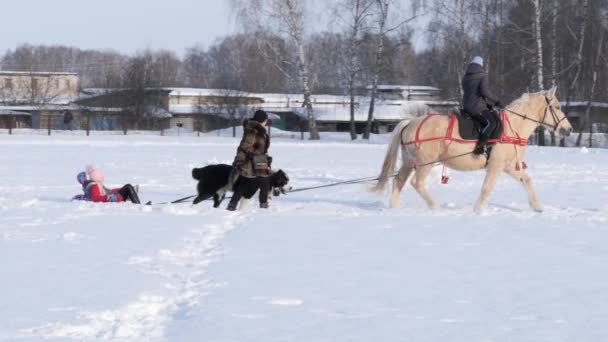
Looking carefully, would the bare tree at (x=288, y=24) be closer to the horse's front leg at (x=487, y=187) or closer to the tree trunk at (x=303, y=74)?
the tree trunk at (x=303, y=74)

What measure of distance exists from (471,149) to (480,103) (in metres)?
0.60

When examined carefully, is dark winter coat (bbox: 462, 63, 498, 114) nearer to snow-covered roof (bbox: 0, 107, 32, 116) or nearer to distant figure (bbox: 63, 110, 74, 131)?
distant figure (bbox: 63, 110, 74, 131)

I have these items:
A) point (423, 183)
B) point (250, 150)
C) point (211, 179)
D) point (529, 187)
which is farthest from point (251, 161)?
point (529, 187)

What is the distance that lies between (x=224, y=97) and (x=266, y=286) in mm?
57441

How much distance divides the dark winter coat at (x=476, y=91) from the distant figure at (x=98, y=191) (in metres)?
4.73

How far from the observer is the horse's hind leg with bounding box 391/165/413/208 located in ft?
37.9

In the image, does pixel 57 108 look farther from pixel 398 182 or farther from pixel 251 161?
pixel 398 182

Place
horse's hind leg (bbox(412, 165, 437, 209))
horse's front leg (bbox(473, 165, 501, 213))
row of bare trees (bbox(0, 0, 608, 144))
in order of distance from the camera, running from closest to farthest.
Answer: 1. horse's front leg (bbox(473, 165, 501, 213))
2. horse's hind leg (bbox(412, 165, 437, 209))
3. row of bare trees (bbox(0, 0, 608, 144))

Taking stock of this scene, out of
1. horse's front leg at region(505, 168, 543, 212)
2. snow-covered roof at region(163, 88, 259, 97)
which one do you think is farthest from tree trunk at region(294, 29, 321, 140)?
horse's front leg at region(505, 168, 543, 212)

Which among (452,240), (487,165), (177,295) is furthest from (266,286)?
(487,165)

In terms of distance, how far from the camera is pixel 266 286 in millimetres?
6184

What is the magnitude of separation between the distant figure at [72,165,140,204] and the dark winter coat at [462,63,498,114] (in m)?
4.73

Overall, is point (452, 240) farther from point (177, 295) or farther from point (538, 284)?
point (177, 295)

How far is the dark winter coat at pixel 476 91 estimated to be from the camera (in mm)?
11094
